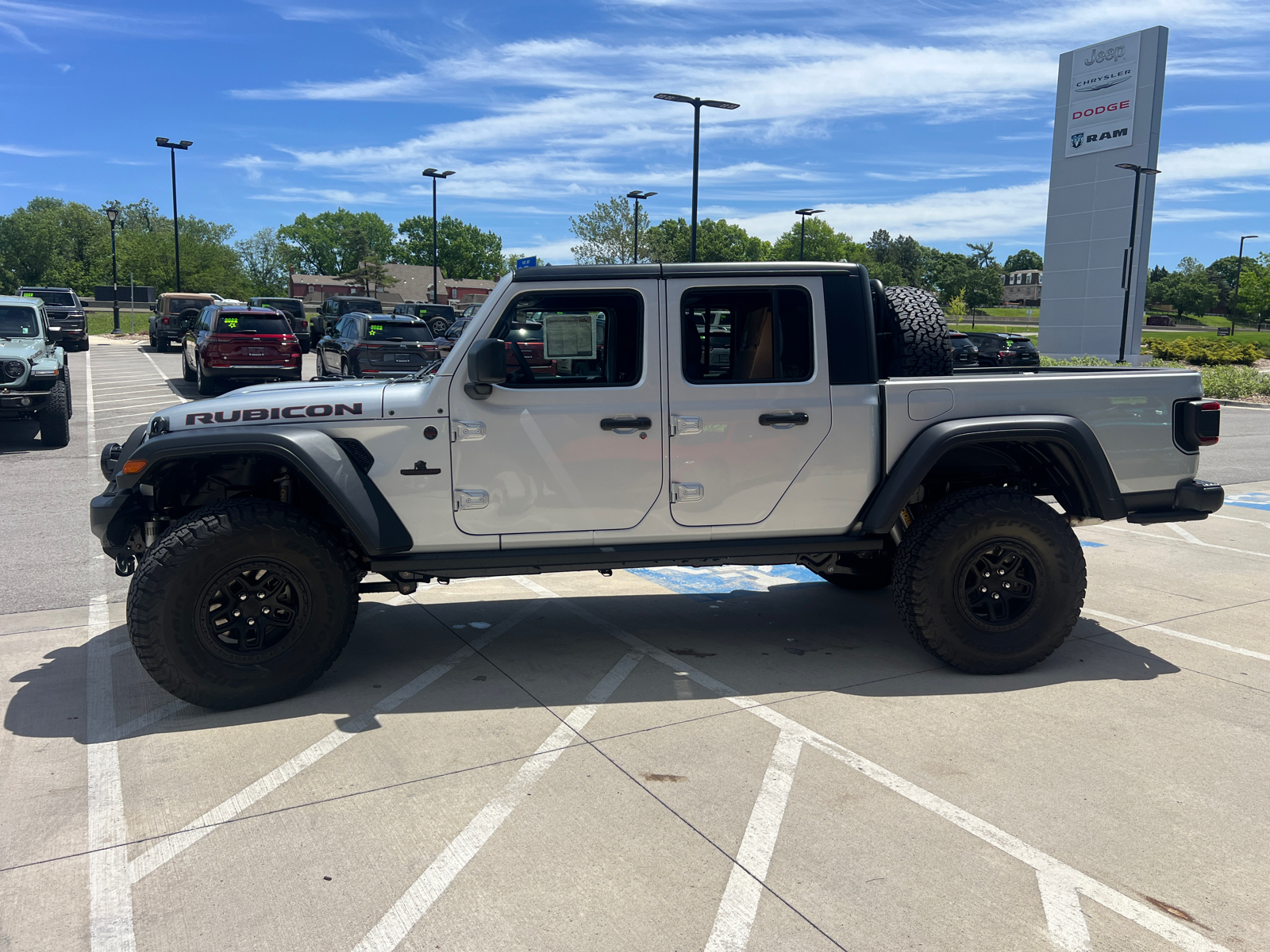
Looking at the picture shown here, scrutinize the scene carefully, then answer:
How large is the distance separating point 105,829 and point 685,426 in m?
2.87

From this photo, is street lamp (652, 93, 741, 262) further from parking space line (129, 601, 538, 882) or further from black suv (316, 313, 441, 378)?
parking space line (129, 601, 538, 882)

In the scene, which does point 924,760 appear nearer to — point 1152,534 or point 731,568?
point 731,568

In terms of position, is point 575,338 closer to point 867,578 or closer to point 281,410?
point 281,410

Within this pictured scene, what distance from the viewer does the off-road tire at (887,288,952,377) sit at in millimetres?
4992

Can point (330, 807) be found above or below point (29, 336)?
below

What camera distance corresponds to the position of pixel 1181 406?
502cm

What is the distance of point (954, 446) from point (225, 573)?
3.51 m

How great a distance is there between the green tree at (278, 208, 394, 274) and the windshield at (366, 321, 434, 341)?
104 metres

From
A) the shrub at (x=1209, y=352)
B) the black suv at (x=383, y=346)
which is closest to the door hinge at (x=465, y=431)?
the black suv at (x=383, y=346)

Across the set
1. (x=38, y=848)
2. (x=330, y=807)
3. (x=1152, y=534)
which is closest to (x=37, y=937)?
(x=38, y=848)

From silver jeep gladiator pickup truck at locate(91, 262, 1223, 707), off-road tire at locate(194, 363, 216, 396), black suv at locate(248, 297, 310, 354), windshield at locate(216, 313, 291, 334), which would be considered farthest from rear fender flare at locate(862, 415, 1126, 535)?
black suv at locate(248, 297, 310, 354)

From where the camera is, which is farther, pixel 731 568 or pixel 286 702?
pixel 731 568

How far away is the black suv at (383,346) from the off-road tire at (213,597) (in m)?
13.5

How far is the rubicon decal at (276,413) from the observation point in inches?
171
